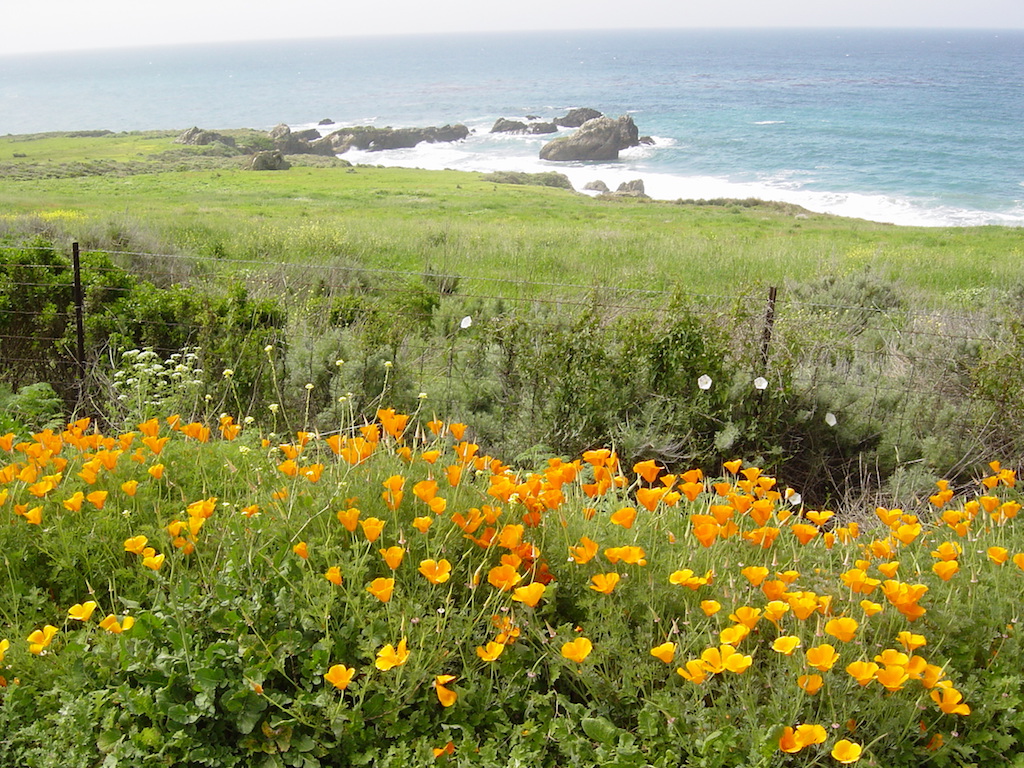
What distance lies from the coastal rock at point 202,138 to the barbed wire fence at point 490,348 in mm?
60978

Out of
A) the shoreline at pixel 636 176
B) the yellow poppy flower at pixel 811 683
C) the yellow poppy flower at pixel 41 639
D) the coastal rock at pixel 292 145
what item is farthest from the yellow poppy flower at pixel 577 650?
the coastal rock at pixel 292 145

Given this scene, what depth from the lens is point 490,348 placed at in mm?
6051

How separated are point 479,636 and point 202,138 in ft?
223

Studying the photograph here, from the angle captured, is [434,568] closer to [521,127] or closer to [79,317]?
[79,317]

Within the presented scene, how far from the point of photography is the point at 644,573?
2.49m

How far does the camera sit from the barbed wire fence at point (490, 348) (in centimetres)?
567

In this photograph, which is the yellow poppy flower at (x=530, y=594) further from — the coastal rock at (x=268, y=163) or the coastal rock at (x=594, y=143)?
the coastal rock at (x=594, y=143)

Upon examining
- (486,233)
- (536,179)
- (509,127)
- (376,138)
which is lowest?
(486,233)

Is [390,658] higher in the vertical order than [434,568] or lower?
lower

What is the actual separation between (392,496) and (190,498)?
0.98 meters

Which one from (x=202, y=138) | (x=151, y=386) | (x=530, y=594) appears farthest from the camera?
(x=202, y=138)

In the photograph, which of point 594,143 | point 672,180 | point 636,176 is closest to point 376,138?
point 594,143

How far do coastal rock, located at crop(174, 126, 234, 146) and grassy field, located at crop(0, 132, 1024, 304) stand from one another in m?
21.1

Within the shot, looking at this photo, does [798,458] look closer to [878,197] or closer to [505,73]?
[878,197]
